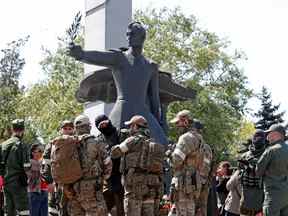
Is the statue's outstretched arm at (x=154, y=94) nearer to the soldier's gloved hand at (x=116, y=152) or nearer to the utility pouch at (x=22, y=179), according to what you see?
the utility pouch at (x=22, y=179)

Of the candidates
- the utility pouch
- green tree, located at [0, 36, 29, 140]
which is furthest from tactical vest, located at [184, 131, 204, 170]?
green tree, located at [0, 36, 29, 140]

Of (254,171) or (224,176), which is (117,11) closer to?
(224,176)

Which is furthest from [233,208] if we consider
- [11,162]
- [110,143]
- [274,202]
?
[11,162]

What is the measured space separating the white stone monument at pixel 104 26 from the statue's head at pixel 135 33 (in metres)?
1.86

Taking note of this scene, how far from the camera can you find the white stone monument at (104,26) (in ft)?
44.2

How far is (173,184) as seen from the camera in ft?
29.8

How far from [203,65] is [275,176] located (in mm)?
24637

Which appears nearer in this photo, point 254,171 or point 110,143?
point 110,143

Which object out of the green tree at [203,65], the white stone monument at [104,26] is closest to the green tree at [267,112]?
the green tree at [203,65]

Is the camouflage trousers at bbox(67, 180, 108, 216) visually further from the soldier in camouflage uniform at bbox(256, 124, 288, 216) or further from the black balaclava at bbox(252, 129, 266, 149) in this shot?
the black balaclava at bbox(252, 129, 266, 149)

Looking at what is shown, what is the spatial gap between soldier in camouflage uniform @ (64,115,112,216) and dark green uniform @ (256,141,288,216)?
97.8 inches

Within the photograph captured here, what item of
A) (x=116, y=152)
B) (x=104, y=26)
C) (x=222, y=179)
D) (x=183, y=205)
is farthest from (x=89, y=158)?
(x=104, y=26)

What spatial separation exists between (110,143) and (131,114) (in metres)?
1.81

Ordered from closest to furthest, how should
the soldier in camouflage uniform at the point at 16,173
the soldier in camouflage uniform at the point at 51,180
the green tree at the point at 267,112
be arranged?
the soldier in camouflage uniform at the point at 51,180 → the soldier in camouflage uniform at the point at 16,173 → the green tree at the point at 267,112
